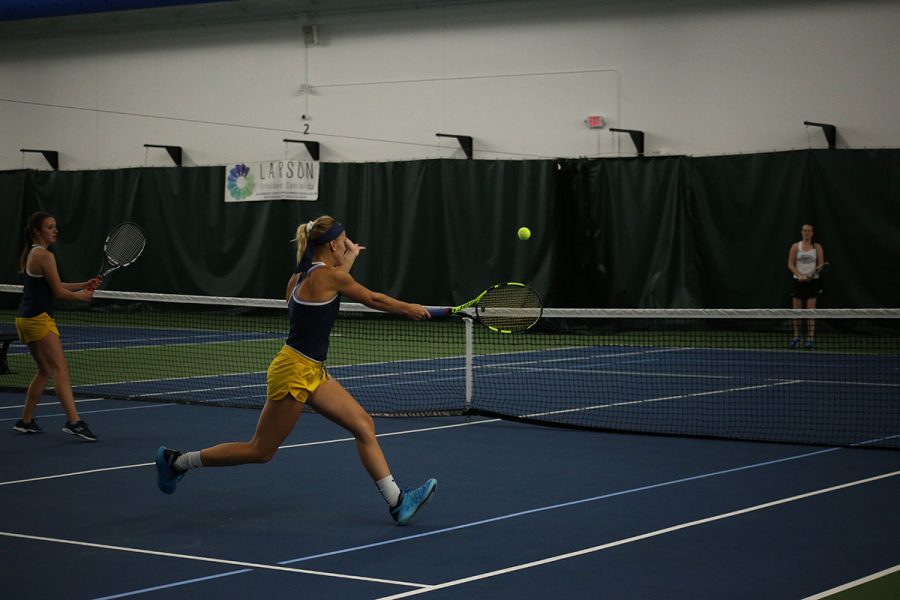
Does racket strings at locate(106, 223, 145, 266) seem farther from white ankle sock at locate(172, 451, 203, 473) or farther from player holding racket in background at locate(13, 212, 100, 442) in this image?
white ankle sock at locate(172, 451, 203, 473)

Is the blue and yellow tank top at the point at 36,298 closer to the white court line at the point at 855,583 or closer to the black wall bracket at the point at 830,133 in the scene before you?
the white court line at the point at 855,583

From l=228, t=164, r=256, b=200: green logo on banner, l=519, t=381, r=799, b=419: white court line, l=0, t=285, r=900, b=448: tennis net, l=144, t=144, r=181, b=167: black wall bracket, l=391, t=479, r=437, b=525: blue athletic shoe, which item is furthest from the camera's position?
l=144, t=144, r=181, b=167: black wall bracket

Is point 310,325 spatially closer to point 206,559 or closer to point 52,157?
point 206,559

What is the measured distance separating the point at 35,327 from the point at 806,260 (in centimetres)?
1019

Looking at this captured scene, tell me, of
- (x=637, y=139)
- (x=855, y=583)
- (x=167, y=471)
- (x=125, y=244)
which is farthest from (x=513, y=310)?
(x=637, y=139)

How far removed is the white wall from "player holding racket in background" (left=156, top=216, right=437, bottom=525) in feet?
41.4

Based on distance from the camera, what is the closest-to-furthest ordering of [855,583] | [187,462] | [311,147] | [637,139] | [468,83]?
1. [855,583]
2. [187,462]
3. [637,139]
4. [468,83]
5. [311,147]

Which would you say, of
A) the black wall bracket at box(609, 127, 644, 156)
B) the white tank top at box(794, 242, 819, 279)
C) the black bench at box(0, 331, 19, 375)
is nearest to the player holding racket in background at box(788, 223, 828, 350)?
the white tank top at box(794, 242, 819, 279)

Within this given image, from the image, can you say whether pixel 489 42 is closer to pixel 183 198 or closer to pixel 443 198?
pixel 443 198

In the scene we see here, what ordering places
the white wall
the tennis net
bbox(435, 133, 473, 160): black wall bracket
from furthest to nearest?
bbox(435, 133, 473, 160): black wall bracket
the white wall
the tennis net

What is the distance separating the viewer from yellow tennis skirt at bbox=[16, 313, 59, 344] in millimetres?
8406

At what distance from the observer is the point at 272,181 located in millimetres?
20625

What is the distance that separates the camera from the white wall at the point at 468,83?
671 inches

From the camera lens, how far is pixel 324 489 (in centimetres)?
672
